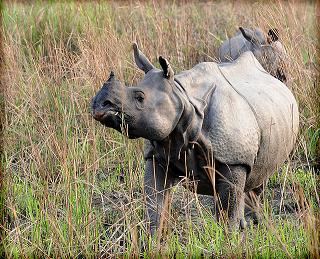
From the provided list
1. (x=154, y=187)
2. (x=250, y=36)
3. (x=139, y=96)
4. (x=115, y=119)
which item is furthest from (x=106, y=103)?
(x=250, y=36)

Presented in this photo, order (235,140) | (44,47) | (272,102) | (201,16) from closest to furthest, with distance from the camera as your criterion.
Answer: (235,140), (272,102), (44,47), (201,16)

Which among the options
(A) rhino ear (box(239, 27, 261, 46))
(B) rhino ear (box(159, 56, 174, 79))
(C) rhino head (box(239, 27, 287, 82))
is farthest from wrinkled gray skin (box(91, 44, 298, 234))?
(A) rhino ear (box(239, 27, 261, 46))

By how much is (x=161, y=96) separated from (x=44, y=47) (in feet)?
13.1

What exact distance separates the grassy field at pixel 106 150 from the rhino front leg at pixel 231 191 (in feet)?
0.31

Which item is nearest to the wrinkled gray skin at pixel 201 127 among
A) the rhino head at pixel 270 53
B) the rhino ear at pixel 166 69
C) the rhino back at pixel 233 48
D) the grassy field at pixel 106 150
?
the rhino ear at pixel 166 69

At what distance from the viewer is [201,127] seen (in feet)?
13.5

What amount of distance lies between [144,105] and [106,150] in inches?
72.7

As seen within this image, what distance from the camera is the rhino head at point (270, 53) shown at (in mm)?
6371

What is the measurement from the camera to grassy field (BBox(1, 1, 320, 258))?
4094 millimetres

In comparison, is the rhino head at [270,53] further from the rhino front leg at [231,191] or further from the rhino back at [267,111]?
the rhino front leg at [231,191]

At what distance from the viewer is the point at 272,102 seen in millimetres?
4551

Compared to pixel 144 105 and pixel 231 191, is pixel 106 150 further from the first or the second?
pixel 144 105

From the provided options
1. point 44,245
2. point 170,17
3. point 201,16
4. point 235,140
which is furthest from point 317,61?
point 44,245

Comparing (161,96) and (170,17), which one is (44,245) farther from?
(170,17)
